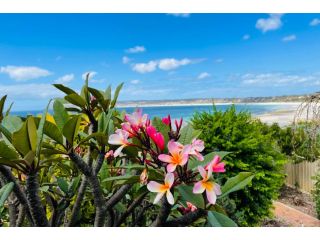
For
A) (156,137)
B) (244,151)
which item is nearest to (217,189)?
(156,137)

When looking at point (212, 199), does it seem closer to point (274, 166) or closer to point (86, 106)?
point (86, 106)

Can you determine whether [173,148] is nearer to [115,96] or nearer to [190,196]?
[190,196]

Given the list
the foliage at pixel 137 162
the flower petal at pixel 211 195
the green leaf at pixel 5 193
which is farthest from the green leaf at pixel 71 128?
the flower petal at pixel 211 195

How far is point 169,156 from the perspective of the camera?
0.63m

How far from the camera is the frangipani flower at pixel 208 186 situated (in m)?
0.62

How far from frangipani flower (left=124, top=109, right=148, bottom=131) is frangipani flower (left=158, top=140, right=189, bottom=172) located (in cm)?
10

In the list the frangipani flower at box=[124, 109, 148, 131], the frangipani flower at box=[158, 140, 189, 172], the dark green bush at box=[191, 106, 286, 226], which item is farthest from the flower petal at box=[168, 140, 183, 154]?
the dark green bush at box=[191, 106, 286, 226]

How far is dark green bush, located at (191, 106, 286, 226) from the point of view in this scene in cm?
293

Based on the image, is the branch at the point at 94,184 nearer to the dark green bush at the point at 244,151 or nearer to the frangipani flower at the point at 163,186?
the frangipani flower at the point at 163,186

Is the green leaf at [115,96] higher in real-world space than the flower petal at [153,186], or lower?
higher

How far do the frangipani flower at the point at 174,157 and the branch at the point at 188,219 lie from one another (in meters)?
0.09

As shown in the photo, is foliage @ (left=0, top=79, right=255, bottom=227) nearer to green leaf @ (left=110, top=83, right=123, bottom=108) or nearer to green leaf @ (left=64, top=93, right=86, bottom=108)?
green leaf @ (left=64, top=93, right=86, bottom=108)
